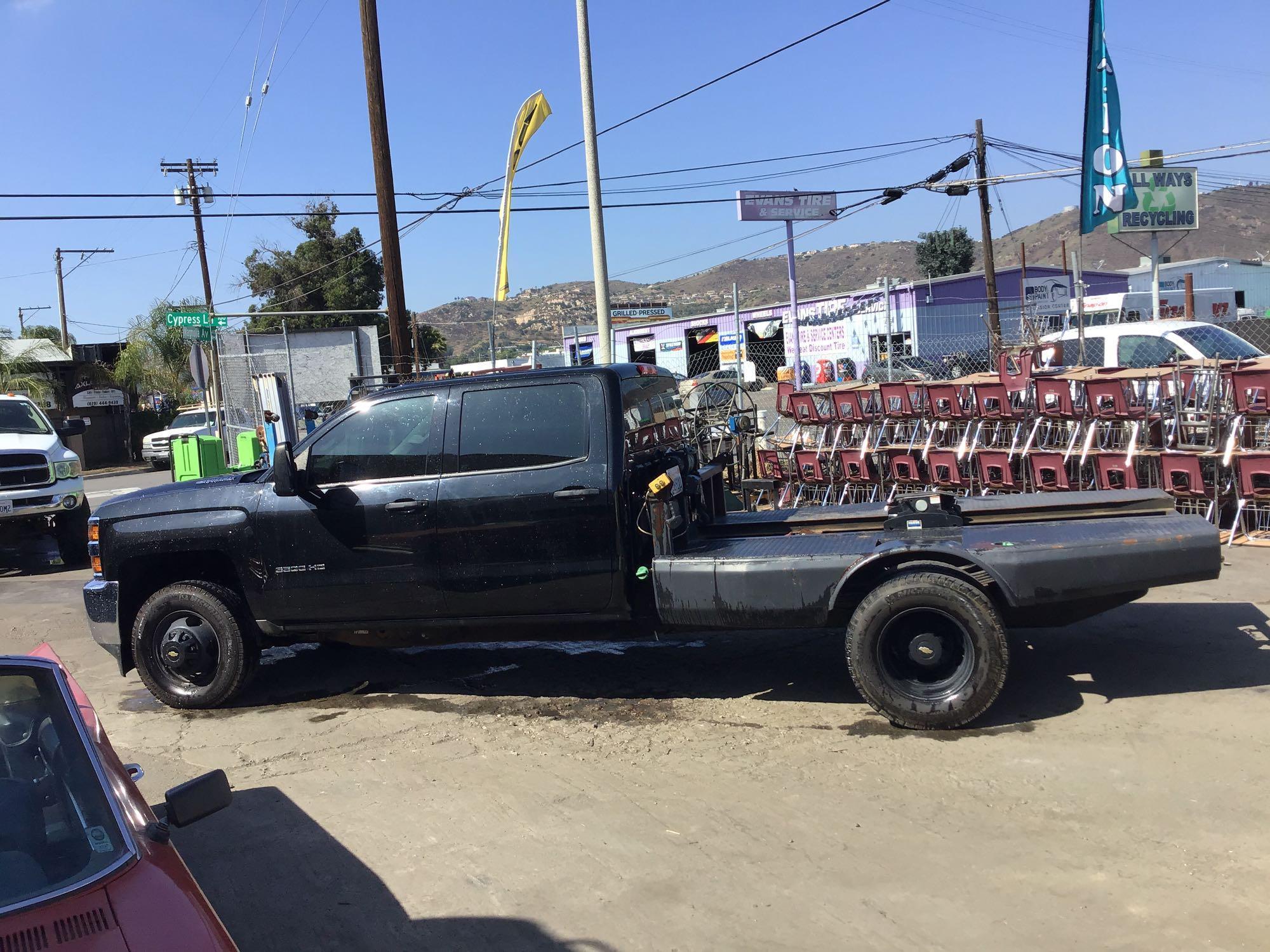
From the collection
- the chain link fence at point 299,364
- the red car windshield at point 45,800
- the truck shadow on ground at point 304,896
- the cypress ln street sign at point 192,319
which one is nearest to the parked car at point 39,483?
the chain link fence at point 299,364

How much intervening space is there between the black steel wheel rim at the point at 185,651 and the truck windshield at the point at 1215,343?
11381mm

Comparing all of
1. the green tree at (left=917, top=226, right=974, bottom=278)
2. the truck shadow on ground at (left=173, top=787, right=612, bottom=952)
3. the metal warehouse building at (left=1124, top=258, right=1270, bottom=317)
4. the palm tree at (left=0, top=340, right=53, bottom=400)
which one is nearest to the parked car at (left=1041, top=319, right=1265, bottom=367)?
the truck shadow on ground at (left=173, top=787, right=612, bottom=952)

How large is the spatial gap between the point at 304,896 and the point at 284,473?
2.71 meters

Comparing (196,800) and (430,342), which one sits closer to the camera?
(196,800)

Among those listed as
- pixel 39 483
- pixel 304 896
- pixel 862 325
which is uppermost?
pixel 862 325

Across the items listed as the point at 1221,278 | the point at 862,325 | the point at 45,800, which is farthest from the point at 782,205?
the point at 1221,278

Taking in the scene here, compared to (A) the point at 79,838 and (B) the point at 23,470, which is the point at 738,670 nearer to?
(A) the point at 79,838

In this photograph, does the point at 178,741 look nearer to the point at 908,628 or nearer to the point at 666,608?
the point at 666,608

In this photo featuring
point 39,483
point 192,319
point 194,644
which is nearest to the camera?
point 194,644

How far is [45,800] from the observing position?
113 inches

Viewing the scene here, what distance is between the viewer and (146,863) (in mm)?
2742

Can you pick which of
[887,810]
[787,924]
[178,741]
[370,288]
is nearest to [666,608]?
[887,810]

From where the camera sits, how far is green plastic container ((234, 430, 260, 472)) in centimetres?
1944

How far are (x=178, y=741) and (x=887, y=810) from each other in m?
4.13
